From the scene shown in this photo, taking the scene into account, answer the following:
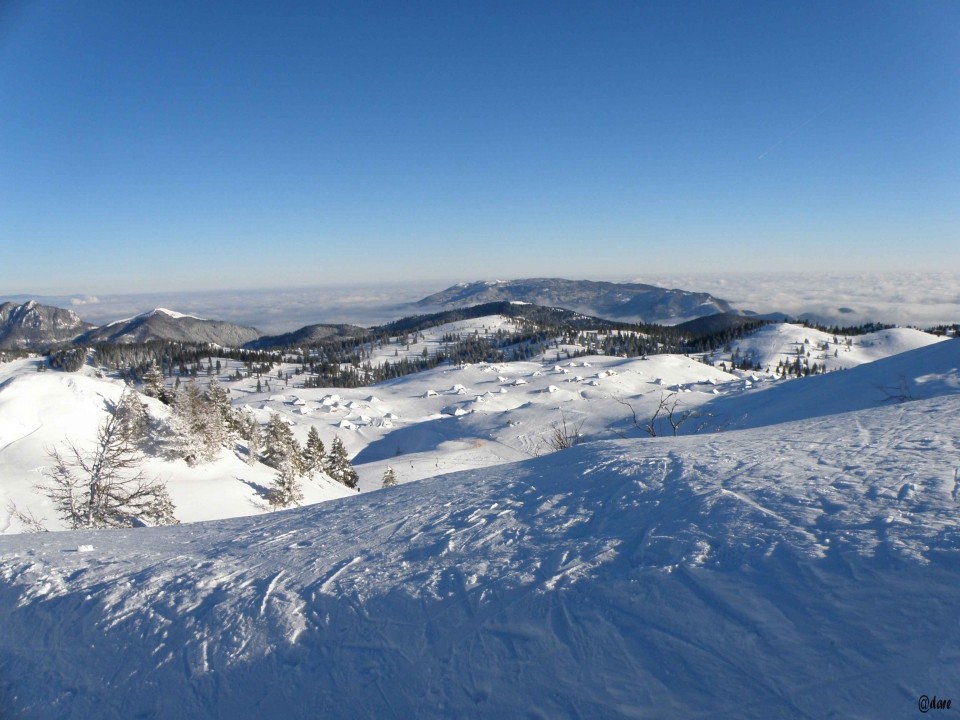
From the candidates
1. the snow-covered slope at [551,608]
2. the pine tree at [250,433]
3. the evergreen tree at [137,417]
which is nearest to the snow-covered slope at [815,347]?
the pine tree at [250,433]

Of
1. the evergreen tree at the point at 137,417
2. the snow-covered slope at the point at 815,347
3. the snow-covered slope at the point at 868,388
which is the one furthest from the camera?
the snow-covered slope at the point at 815,347

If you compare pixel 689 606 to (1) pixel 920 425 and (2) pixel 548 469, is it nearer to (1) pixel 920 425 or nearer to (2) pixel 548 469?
(2) pixel 548 469

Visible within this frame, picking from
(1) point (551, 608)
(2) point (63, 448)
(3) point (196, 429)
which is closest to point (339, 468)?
(3) point (196, 429)

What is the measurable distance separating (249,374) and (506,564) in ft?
619

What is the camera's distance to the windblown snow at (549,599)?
10.8 ft

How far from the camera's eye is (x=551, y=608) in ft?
13.9

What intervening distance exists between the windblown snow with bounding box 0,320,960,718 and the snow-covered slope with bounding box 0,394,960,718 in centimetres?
2

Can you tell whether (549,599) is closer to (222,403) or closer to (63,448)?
(63,448)

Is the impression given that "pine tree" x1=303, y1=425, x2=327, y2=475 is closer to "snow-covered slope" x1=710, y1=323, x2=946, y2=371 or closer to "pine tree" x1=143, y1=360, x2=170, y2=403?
"pine tree" x1=143, y1=360, x2=170, y2=403

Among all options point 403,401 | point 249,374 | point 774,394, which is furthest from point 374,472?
point 249,374

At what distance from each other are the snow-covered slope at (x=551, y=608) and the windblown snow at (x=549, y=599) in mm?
20

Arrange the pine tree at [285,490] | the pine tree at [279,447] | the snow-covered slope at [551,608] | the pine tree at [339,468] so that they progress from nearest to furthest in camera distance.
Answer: the snow-covered slope at [551,608] → the pine tree at [285,490] → the pine tree at [279,447] → the pine tree at [339,468]

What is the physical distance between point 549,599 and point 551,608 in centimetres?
14

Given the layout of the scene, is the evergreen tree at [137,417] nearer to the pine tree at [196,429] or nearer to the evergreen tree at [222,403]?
the pine tree at [196,429]
